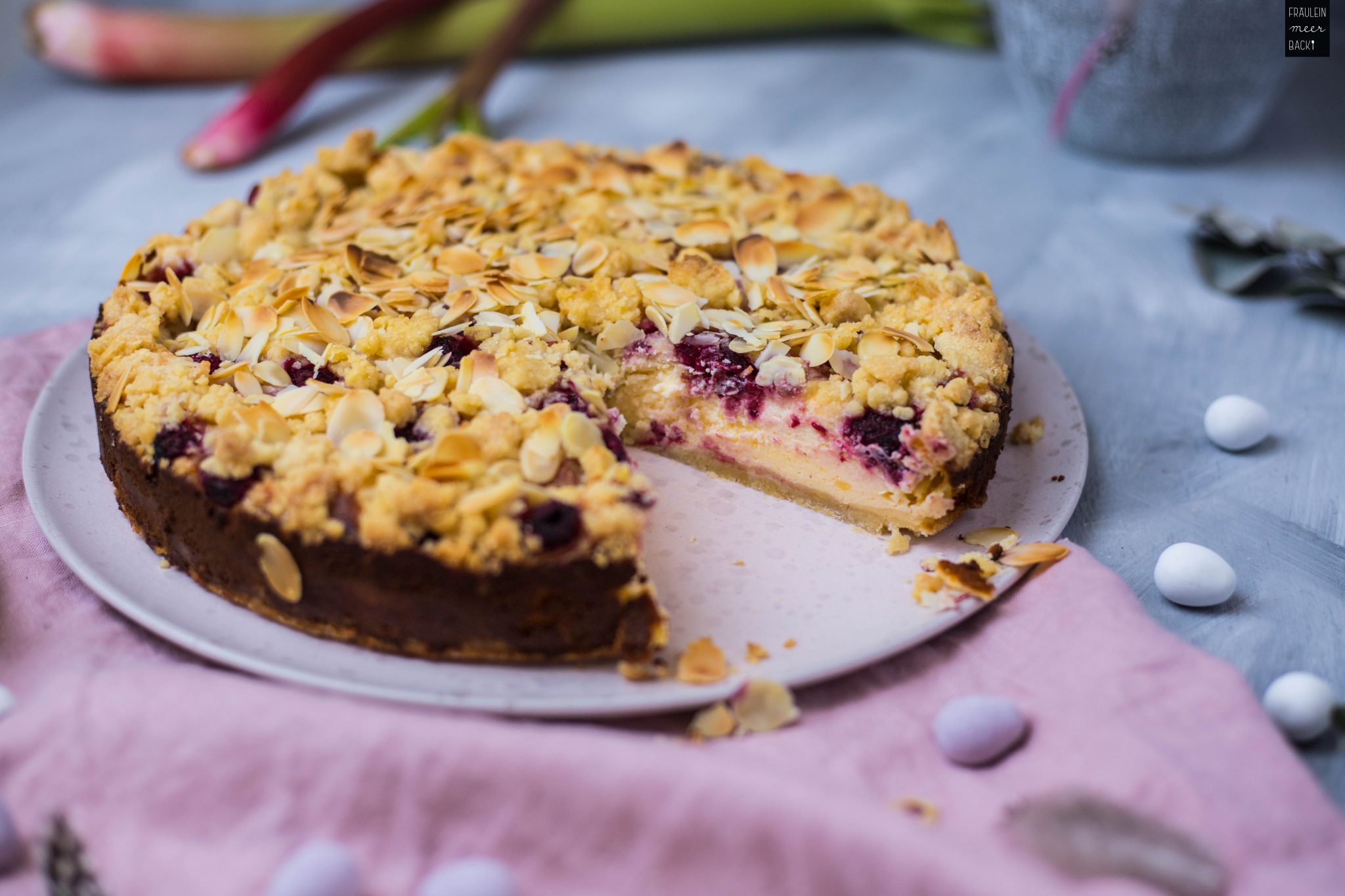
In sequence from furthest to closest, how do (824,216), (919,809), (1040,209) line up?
(1040,209) → (824,216) → (919,809)

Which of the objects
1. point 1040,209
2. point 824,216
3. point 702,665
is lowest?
point 1040,209

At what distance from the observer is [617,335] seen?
2.63m

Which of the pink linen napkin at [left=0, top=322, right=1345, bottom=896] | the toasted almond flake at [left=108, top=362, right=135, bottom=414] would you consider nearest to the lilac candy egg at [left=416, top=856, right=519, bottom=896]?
the pink linen napkin at [left=0, top=322, right=1345, bottom=896]

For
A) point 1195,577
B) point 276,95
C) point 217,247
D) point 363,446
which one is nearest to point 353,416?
point 363,446

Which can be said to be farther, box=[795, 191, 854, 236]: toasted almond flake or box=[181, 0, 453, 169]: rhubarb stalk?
box=[181, 0, 453, 169]: rhubarb stalk

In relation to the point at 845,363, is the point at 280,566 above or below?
above

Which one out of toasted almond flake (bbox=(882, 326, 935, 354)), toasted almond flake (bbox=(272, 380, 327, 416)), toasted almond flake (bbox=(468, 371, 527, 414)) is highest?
toasted almond flake (bbox=(272, 380, 327, 416))

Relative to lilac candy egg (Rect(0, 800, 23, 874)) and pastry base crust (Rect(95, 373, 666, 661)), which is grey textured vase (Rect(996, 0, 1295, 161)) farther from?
lilac candy egg (Rect(0, 800, 23, 874))

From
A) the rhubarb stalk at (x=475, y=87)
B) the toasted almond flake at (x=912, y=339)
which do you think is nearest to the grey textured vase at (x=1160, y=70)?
the rhubarb stalk at (x=475, y=87)

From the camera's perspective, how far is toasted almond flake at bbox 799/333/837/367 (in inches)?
99.1

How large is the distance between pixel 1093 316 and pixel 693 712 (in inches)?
81.9

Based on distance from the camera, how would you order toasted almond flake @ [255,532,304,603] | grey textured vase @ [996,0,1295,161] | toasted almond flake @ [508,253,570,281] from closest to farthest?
1. toasted almond flake @ [255,532,304,603]
2. toasted almond flake @ [508,253,570,281]
3. grey textured vase @ [996,0,1295,161]

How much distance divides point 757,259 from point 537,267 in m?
0.51

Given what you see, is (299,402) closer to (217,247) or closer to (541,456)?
(541,456)
